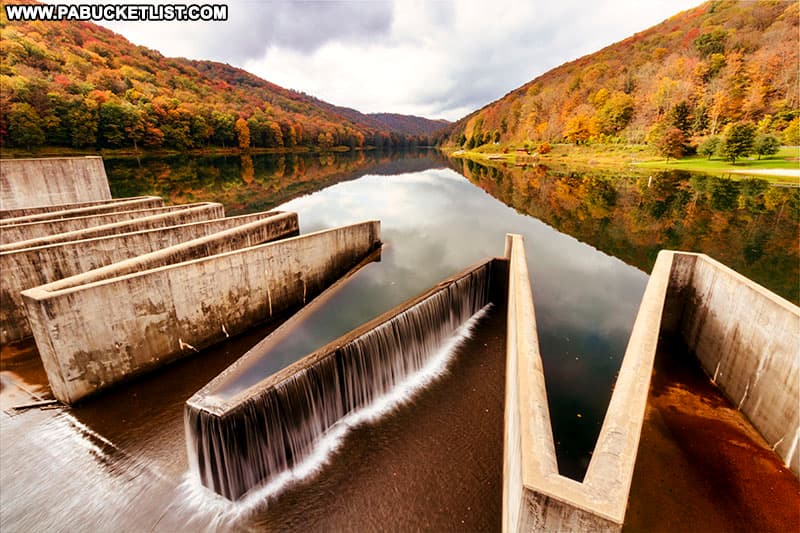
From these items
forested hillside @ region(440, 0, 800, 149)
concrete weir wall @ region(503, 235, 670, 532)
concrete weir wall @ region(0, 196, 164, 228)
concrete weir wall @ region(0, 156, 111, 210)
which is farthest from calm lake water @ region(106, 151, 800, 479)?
forested hillside @ region(440, 0, 800, 149)

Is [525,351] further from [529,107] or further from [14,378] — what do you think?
[529,107]

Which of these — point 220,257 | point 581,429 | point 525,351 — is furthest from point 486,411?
point 220,257

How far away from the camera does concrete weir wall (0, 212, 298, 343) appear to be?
8.97 metres

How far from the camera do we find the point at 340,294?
11945mm

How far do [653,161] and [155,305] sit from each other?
76291 mm

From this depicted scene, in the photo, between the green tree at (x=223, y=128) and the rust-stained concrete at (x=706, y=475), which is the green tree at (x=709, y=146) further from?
the green tree at (x=223, y=128)

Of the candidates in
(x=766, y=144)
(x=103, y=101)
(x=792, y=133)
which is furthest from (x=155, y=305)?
(x=103, y=101)

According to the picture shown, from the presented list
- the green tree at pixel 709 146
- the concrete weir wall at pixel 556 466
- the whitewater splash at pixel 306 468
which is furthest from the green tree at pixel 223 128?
the green tree at pixel 709 146

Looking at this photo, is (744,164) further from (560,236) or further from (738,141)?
(560,236)

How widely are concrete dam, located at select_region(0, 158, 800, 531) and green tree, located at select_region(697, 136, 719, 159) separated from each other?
63.4m

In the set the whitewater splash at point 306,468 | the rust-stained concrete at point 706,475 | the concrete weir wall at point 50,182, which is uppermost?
the concrete weir wall at point 50,182

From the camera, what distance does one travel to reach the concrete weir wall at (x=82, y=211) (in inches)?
498

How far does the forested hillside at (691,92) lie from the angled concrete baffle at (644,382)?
6344 centimetres

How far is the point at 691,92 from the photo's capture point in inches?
2753
